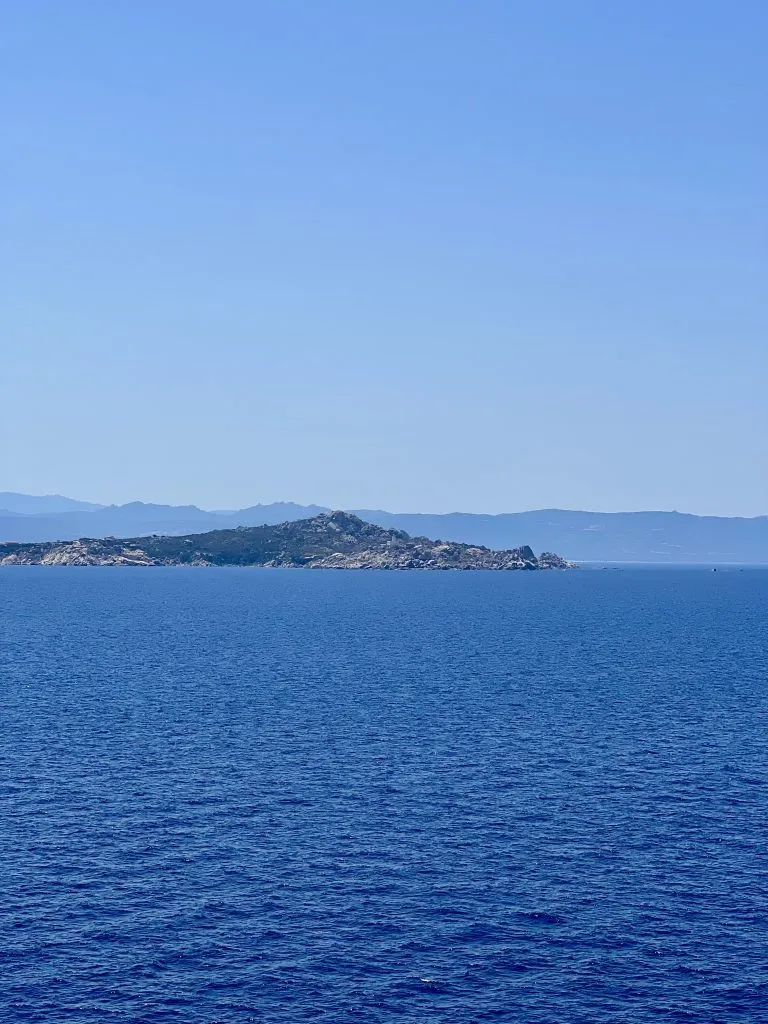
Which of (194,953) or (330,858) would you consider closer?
(194,953)

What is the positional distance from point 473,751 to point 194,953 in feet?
165

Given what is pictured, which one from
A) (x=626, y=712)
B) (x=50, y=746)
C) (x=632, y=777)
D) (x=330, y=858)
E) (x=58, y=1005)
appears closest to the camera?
(x=58, y=1005)

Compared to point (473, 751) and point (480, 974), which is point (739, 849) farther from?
point (473, 751)

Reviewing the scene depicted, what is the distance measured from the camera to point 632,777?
95.1 metres

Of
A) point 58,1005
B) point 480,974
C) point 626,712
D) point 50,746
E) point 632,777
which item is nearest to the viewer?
point 58,1005

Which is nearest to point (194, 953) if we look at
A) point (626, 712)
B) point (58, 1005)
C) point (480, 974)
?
point (58, 1005)

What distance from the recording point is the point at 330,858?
241 ft

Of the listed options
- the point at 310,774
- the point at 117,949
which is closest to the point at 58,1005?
the point at 117,949

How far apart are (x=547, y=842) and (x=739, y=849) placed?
13429 mm

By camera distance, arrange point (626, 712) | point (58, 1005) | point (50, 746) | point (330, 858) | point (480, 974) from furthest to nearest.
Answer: point (626, 712)
point (50, 746)
point (330, 858)
point (480, 974)
point (58, 1005)

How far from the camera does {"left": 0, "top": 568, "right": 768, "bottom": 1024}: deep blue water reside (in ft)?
182

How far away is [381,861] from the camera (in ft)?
240

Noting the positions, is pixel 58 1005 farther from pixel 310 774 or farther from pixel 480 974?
pixel 310 774

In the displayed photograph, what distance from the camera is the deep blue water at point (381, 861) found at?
182 ft
